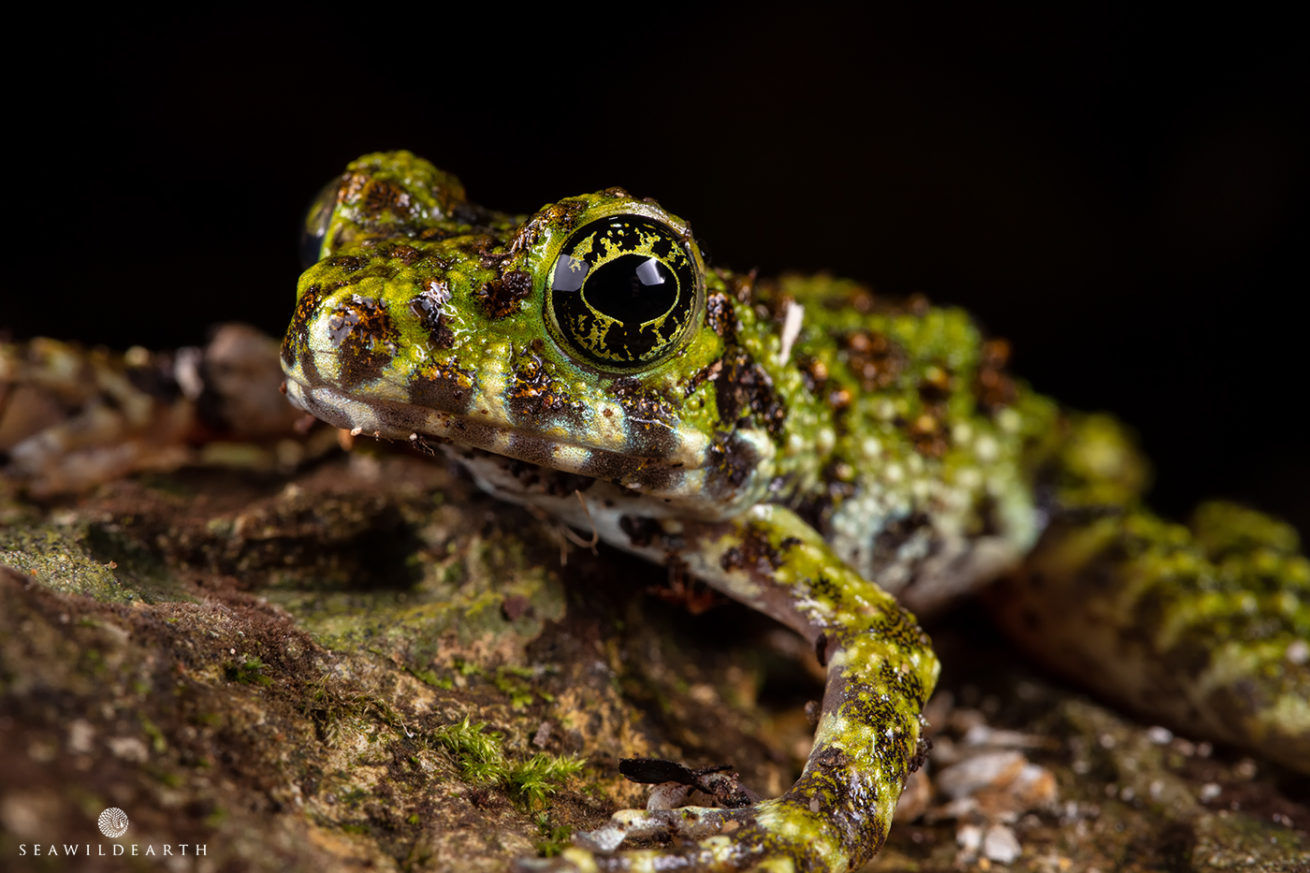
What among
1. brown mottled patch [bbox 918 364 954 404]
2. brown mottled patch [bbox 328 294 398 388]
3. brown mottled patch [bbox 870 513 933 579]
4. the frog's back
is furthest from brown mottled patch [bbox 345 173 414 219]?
brown mottled patch [bbox 918 364 954 404]

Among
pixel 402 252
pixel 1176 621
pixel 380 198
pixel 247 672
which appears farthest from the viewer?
pixel 1176 621

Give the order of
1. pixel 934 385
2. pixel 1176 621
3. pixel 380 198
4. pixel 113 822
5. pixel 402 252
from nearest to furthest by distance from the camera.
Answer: pixel 113 822, pixel 402 252, pixel 380 198, pixel 1176 621, pixel 934 385

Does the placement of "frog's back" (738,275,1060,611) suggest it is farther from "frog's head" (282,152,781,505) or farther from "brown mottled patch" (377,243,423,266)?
"brown mottled patch" (377,243,423,266)

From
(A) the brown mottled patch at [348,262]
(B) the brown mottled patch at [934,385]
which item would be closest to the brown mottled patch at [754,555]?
(B) the brown mottled patch at [934,385]

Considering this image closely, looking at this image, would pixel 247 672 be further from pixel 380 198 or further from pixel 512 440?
pixel 380 198

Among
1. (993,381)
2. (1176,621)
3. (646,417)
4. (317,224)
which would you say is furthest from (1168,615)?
(317,224)

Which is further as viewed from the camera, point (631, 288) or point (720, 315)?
point (720, 315)
